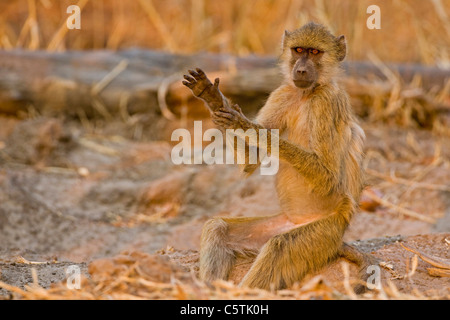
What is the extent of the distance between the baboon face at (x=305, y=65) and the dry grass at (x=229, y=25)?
19.9 feet

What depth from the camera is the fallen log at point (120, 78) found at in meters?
9.61

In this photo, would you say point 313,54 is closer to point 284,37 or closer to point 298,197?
point 284,37

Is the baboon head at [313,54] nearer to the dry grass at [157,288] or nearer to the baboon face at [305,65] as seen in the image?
the baboon face at [305,65]

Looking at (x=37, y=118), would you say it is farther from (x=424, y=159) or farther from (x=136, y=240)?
(x=424, y=159)

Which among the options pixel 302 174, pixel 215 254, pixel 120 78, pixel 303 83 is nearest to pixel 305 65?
pixel 303 83

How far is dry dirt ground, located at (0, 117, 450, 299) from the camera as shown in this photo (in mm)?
5492

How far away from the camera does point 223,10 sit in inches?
559

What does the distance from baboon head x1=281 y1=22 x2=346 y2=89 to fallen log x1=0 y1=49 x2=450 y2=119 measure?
176 inches

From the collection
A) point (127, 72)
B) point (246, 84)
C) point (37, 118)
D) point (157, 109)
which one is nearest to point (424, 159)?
point (246, 84)

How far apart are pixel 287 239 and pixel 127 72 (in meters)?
6.43

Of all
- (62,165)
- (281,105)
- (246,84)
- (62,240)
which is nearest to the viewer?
(281,105)

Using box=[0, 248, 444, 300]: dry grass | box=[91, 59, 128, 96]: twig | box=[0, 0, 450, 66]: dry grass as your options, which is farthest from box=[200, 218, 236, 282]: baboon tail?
box=[0, 0, 450, 66]: dry grass

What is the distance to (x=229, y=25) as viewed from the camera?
522 inches

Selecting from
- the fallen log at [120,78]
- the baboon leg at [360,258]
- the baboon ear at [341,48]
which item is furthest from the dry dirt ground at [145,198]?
the baboon ear at [341,48]
